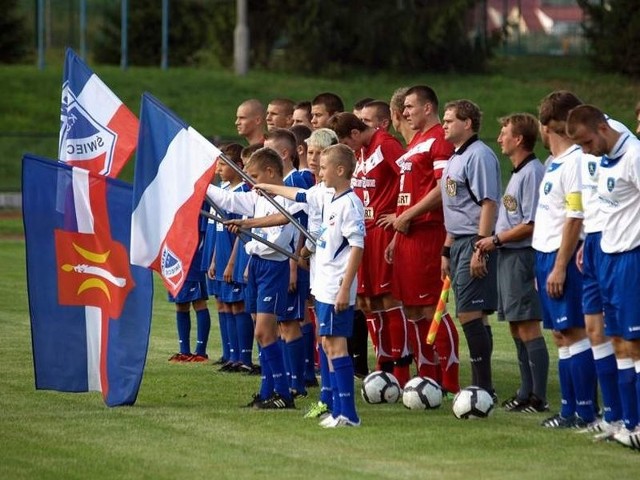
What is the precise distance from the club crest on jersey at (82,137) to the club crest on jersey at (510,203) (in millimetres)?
3031

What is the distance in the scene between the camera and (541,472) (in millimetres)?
7742

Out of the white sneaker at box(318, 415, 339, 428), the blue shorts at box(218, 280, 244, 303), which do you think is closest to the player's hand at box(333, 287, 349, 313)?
the white sneaker at box(318, 415, 339, 428)

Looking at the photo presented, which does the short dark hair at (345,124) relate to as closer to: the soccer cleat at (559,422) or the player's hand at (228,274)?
the player's hand at (228,274)

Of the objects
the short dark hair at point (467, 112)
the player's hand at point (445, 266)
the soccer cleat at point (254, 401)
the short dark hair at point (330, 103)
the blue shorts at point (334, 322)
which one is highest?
the short dark hair at point (330, 103)

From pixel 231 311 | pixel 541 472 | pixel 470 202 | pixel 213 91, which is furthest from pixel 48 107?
pixel 541 472

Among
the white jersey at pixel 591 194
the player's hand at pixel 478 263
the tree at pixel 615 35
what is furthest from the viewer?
the tree at pixel 615 35

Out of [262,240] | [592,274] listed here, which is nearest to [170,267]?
[262,240]

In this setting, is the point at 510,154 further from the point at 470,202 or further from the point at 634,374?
the point at 634,374

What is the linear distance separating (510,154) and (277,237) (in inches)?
69.7

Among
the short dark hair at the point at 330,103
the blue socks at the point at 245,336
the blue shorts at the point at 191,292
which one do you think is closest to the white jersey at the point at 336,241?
the short dark hair at the point at 330,103

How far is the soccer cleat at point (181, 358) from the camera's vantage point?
42.1 feet

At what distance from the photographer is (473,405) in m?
9.59

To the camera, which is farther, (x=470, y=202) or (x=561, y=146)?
(x=470, y=202)

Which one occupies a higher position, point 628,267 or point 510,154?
point 510,154
